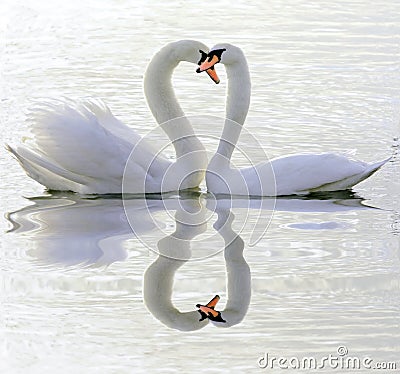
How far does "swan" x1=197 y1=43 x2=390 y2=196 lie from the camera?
8.50 m

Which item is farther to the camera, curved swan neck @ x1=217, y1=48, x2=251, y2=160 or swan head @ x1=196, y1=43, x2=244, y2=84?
curved swan neck @ x1=217, y1=48, x2=251, y2=160

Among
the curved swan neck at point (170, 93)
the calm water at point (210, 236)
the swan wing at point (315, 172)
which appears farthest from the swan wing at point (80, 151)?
the swan wing at point (315, 172)

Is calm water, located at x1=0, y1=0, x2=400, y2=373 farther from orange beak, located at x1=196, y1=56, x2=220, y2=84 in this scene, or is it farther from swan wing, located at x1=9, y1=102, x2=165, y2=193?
orange beak, located at x1=196, y1=56, x2=220, y2=84

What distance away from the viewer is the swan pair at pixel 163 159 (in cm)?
851

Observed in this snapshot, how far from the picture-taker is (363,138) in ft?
32.9

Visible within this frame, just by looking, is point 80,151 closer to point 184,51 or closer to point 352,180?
point 184,51

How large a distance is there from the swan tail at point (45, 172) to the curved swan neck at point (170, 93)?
2.72ft

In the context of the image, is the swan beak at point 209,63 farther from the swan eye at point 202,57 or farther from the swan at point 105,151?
the swan at point 105,151

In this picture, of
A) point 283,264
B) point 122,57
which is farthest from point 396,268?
point 122,57

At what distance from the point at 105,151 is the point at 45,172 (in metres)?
0.56

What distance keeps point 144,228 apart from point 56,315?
187 cm

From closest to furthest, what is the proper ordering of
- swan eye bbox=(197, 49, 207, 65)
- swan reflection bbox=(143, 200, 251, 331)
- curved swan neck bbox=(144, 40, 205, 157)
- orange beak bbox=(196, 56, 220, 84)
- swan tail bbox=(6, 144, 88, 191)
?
1. swan reflection bbox=(143, 200, 251, 331)
2. orange beak bbox=(196, 56, 220, 84)
3. swan tail bbox=(6, 144, 88, 191)
4. swan eye bbox=(197, 49, 207, 65)
5. curved swan neck bbox=(144, 40, 205, 157)

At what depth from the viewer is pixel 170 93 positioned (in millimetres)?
9125

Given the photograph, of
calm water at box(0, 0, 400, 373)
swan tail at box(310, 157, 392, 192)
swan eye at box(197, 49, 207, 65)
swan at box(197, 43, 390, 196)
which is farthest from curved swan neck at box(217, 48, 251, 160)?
swan tail at box(310, 157, 392, 192)
